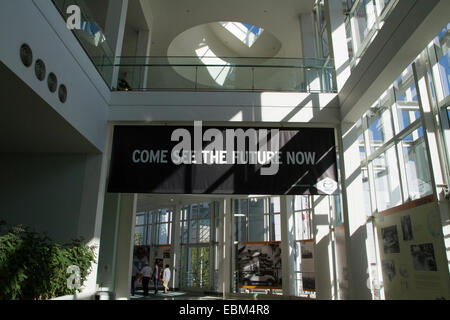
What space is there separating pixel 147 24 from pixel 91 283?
8739 mm

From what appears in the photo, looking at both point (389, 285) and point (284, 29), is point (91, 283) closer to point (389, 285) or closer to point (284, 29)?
point (389, 285)

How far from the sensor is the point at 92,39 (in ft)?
25.0

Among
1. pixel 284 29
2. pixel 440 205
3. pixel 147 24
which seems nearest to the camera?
pixel 440 205

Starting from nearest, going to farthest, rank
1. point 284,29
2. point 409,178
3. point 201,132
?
point 409,178
point 201,132
point 284,29

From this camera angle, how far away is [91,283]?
7.69 meters

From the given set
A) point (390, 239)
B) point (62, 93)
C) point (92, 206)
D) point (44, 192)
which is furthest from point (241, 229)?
point (62, 93)

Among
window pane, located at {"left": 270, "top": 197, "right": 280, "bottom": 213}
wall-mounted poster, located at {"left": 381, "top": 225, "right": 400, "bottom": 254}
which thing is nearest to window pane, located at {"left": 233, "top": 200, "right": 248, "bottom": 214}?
window pane, located at {"left": 270, "top": 197, "right": 280, "bottom": 213}

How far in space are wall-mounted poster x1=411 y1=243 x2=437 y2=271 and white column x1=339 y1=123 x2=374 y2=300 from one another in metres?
1.74

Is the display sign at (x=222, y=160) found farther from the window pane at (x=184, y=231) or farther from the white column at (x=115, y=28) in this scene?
the window pane at (x=184, y=231)

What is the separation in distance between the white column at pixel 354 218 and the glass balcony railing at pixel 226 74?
1.50 m

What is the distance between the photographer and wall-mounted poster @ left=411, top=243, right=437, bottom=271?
5297 mm

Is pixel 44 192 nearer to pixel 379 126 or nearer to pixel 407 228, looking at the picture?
pixel 407 228

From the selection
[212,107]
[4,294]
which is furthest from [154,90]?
[4,294]
